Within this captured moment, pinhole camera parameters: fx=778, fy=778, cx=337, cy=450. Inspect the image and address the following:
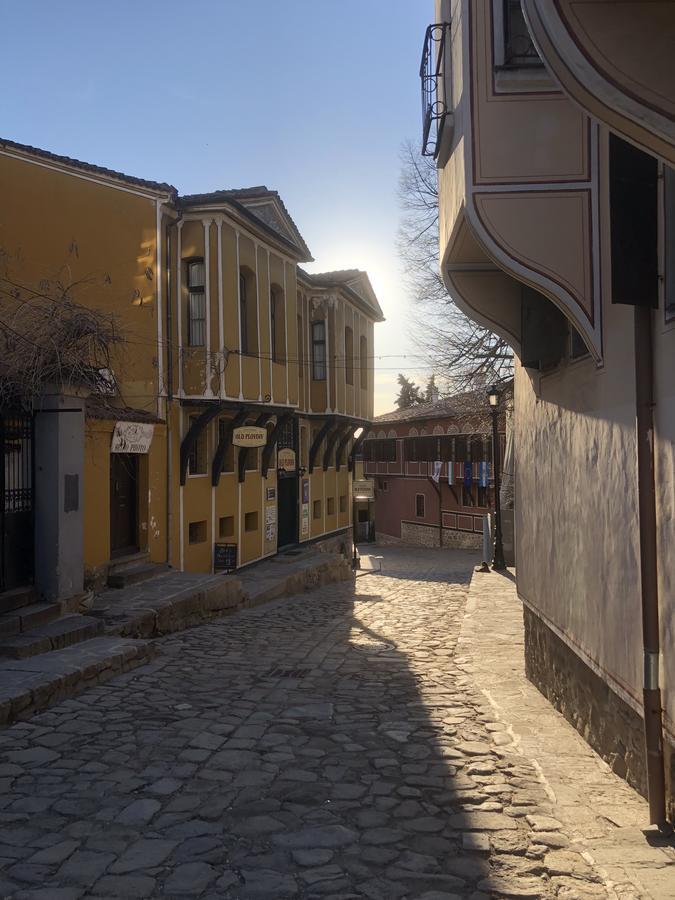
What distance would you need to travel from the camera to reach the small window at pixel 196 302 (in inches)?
638

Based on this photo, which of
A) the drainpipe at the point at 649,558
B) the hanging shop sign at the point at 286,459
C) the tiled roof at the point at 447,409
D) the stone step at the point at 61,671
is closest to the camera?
the drainpipe at the point at 649,558

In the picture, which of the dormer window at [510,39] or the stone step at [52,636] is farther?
the stone step at [52,636]

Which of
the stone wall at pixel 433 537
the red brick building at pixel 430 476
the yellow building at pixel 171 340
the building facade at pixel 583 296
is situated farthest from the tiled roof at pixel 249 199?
the stone wall at pixel 433 537

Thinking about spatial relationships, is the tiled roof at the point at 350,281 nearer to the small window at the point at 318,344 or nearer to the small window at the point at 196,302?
the small window at the point at 318,344

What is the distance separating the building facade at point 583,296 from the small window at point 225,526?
36.2 ft

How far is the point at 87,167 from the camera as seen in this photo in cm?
1385

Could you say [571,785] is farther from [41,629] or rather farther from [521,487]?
[41,629]

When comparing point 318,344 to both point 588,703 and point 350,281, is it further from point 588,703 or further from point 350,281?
point 588,703

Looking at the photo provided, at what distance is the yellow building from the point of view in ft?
42.8

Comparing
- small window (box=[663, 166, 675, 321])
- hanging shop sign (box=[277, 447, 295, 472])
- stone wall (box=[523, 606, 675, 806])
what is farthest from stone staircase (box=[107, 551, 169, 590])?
small window (box=[663, 166, 675, 321])

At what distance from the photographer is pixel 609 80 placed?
2.95 meters

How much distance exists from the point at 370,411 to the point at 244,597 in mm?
15455

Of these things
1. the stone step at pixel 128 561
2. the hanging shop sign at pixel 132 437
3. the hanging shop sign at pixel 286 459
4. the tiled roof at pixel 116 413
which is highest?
the tiled roof at pixel 116 413

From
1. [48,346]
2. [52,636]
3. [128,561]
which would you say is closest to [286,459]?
[128,561]
